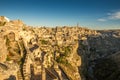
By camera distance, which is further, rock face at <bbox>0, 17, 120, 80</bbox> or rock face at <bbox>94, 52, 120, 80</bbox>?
rock face at <bbox>94, 52, 120, 80</bbox>

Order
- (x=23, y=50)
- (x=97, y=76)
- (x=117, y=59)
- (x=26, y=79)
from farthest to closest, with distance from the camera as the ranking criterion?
(x=117, y=59)
(x=97, y=76)
(x=23, y=50)
(x=26, y=79)

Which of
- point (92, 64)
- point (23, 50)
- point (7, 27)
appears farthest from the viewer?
point (92, 64)

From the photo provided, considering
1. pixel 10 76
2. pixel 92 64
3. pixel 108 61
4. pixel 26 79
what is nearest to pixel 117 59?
pixel 108 61

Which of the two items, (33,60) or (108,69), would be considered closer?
(33,60)

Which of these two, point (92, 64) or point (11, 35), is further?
point (92, 64)

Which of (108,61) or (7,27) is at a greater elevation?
(7,27)

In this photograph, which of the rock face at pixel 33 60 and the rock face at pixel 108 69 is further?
the rock face at pixel 108 69

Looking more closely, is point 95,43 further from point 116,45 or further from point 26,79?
point 26,79

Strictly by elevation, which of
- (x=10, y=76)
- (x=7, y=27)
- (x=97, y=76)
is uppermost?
(x=7, y=27)

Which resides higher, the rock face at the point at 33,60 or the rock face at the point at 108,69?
the rock face at the point at 33,60

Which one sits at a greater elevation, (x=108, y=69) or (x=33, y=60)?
(x=33, y=60)

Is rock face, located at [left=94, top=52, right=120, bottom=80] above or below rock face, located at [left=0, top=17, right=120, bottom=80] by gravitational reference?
below
